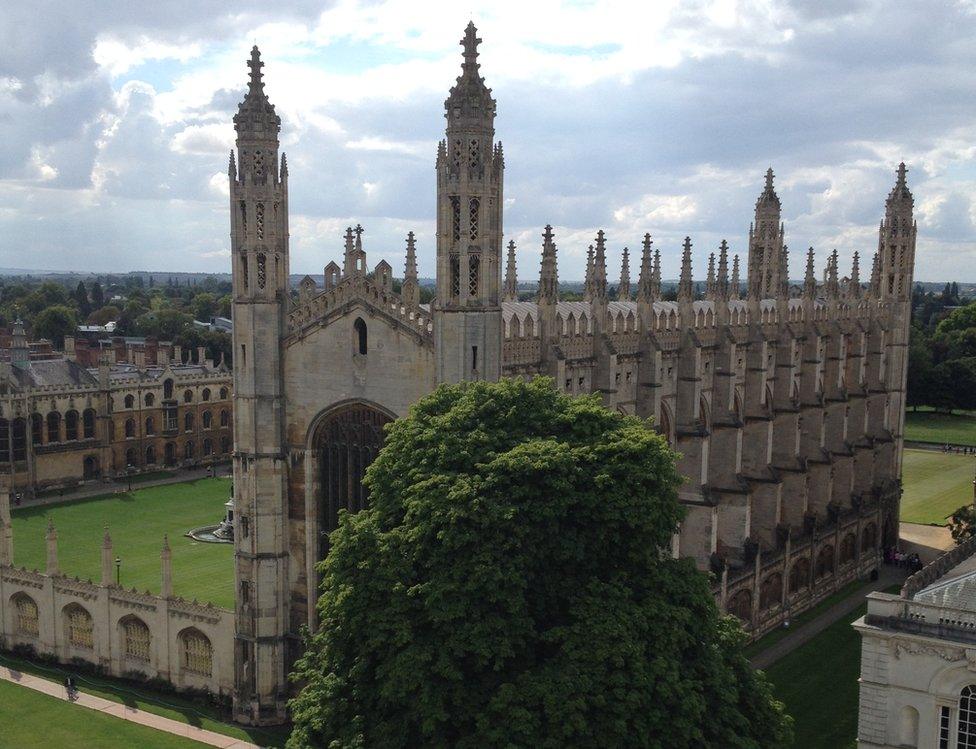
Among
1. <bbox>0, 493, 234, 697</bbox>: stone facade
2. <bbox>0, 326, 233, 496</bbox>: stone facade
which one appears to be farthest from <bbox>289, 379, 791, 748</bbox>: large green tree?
<bbox>0, 326, 233, 496</bbox>: stone facade

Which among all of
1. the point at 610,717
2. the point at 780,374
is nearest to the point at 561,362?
the point at 610,717

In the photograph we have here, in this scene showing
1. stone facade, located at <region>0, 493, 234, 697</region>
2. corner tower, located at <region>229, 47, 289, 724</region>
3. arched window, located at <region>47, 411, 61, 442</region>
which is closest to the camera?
corner tower, located at <region>229, 47, 289, 724</region>

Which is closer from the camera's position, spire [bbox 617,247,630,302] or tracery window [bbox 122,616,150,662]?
tracery window [bbox 122,616,150,662]

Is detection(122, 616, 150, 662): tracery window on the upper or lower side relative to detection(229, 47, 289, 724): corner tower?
lower

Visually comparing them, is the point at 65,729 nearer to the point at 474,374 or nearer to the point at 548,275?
the point at 474,374

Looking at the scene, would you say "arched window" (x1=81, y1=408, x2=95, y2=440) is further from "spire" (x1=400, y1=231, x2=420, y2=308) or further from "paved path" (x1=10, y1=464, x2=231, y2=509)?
"spire" (x1=400, y1=231, x2=420, y2=308)

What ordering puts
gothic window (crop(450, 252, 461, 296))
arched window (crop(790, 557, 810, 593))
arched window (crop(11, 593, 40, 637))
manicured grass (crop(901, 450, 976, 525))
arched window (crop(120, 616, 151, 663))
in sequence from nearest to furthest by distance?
gothic window (crop(450, 252, 461, 296))
arched window (crop(120, 616, 151, 663))
arched window (crop(11, 593, 40, 637))
arched window (crop(790, 557, 810, 593))
manicured grass (crop(901, 450, 976, 525))

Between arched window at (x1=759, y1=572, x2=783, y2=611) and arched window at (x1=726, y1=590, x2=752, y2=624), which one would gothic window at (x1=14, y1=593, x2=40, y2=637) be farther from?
arched window at (x1=759, y1=572, x2=783, y2=611)

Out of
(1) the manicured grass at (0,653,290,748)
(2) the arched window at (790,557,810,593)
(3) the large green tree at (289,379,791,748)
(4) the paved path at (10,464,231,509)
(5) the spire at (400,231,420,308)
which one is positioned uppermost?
(5) the spire at (400,231,420,308)
